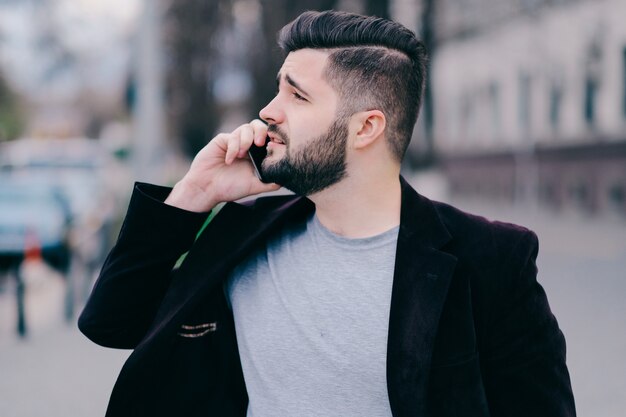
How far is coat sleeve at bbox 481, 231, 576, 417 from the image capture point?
2.03 m

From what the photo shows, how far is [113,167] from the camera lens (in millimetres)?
19047

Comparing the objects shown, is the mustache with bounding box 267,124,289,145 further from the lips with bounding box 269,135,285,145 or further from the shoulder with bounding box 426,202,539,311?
the shoulder with bounding box 426,202,539,311

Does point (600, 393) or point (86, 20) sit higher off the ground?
point (86, 20)

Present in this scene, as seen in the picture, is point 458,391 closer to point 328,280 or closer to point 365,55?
point 328,280

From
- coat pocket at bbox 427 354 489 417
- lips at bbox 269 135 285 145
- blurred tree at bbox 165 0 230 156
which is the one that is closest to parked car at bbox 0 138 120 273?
blurred tree at bbox 165 0 230 156

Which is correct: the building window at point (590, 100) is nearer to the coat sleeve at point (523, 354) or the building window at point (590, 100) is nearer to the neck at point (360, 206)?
the neck at point (360, 206)

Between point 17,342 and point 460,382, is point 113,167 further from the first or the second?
point 460,382

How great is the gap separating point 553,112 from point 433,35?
684cm

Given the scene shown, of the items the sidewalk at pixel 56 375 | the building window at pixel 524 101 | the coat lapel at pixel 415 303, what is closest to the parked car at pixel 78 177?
the sidewalk at pixel 56 375

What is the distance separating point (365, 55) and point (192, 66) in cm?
2721

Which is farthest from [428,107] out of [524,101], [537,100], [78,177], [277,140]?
[277,140]

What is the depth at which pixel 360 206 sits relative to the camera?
2.38m

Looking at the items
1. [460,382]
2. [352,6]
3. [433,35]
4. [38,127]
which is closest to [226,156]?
[460,382]

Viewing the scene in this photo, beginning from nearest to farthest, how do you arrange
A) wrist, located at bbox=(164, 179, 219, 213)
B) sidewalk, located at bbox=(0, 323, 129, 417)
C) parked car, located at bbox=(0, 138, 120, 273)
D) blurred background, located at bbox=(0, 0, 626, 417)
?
wrist, located at bbox=(164, 179, 219, 213)
sidewalk, located at bbox=(0, 323, 129, 417)
blurred background, located at bbox=(0, 0, 626, 417)
parked car, located at bbox=(0, 138, 120, 273)
